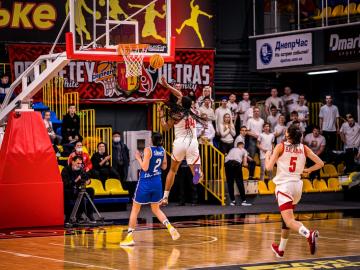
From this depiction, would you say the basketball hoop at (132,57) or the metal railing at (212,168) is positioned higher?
the basketball hoop at (132,57)

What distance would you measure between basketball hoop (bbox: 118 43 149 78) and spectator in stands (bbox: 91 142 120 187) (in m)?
4.70

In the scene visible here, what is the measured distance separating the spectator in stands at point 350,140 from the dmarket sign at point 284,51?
7.80 ft

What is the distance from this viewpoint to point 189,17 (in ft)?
101

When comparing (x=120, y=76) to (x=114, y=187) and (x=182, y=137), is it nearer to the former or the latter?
(x=114, y=187)

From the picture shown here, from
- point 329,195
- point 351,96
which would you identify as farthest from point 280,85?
point 329,195

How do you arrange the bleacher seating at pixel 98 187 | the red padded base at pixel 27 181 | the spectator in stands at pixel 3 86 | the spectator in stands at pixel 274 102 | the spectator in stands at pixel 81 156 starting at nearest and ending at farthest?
the red padded base at pixel 27 181, the spectator in stands at pixel 81 156, the bleacher seating at pixel 98 187, the spectator in stands at pixel 3 86, the spectator in stands at pixel 274 102

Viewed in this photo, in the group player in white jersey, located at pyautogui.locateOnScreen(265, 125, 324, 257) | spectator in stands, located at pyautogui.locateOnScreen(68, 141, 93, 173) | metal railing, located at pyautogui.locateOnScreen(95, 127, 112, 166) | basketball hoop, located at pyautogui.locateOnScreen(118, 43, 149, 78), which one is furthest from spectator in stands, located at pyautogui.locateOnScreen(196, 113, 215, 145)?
player in white jersey, located at pyautogui.locateOnScreen(265, 125, 324, 257)

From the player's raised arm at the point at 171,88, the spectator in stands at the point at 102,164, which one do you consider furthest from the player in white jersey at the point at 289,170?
the spectator in stands at the point at 102,164

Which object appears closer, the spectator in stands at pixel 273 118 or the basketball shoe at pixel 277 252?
the basketball shoe at pixel 277 252

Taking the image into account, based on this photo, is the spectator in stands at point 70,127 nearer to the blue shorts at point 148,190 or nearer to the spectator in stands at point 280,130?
the spectator in stands at point 280,130

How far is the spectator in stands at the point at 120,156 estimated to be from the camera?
1027 inches

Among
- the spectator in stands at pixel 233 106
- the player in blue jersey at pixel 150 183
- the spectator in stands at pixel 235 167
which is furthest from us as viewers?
the spectator in stands at pixel 233 106

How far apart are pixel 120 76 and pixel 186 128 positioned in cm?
1095

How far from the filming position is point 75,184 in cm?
2058
